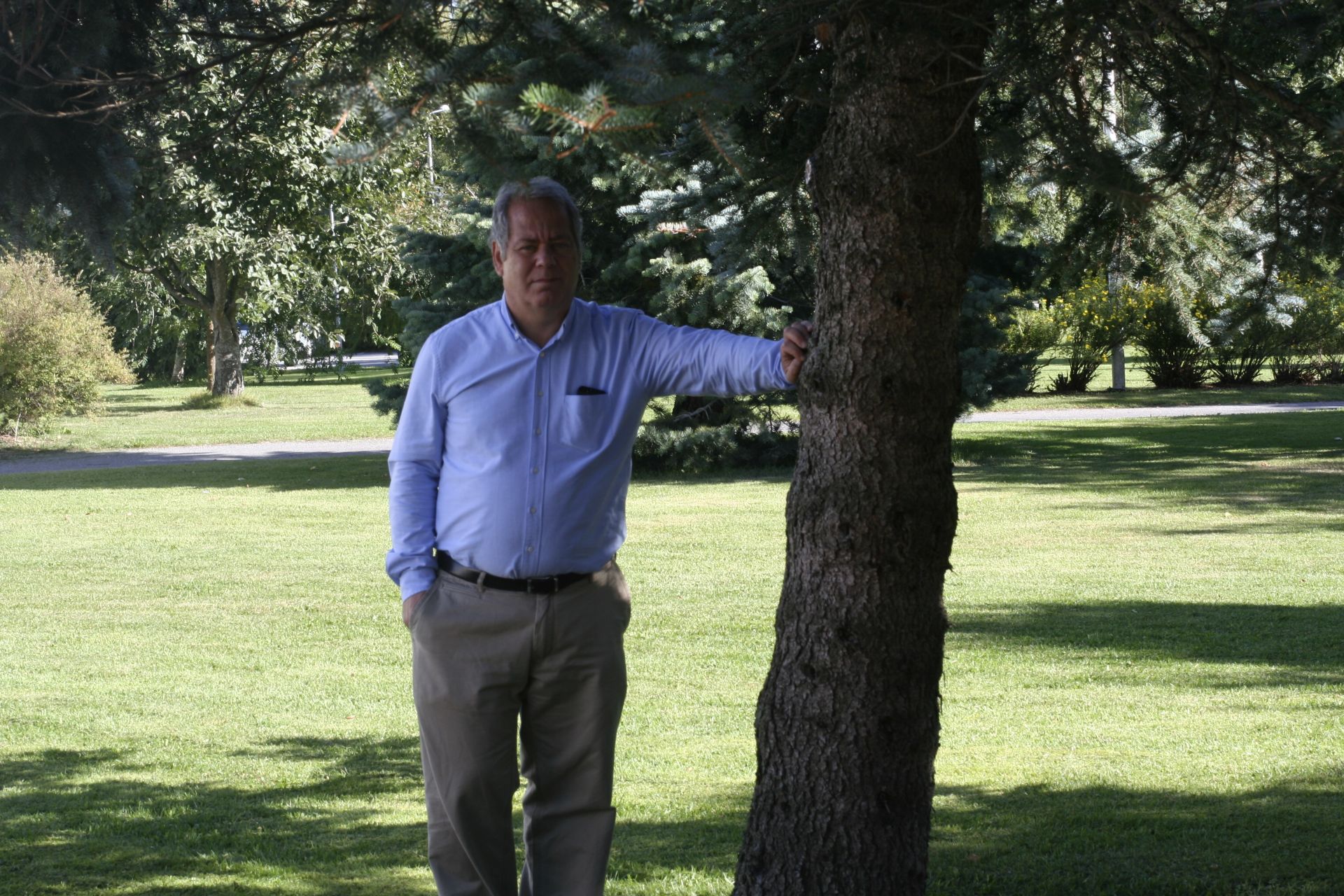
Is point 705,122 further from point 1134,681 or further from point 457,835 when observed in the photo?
point 1134,681

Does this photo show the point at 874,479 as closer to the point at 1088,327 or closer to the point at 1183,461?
the point at 1183,461

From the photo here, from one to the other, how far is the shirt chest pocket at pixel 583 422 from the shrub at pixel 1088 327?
27016 mm

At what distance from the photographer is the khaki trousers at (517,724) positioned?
368cm

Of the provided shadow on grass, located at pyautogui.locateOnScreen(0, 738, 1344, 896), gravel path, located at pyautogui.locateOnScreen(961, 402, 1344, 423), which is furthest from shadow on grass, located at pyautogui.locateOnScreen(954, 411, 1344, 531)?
shadow on grass, located at pyautogui.locateOnScreen(0, 738, 1344, 896)

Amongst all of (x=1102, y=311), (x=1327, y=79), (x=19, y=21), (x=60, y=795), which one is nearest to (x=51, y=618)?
(x=60, y=795)

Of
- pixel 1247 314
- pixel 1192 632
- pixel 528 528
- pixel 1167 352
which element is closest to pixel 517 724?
pixel 528 528

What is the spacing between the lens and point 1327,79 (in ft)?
17.7

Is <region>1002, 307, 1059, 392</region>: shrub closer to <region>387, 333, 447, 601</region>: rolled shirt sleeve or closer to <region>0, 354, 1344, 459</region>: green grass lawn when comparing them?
<region>0, 354, 1344, 459</region>: green grass lawn

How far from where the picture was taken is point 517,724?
3896 mm

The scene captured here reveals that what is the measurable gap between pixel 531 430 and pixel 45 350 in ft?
76.8

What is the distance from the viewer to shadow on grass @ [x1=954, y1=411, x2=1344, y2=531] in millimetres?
15219

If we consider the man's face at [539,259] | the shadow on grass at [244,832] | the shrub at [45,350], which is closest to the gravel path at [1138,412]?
the shrub at [45,350]

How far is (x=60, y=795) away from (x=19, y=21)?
11.2 feet

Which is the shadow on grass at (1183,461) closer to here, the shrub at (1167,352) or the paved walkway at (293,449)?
the paved walkway at (293,449)
